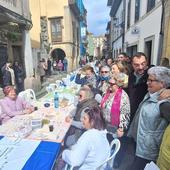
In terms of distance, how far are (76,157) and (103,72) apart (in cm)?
285

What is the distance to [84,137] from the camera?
196 cm

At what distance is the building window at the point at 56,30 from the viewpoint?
22719 millimetres

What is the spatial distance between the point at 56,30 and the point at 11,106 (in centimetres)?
2044

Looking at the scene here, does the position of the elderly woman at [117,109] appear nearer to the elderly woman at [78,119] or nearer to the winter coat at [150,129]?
the elderly woman at [78,119]

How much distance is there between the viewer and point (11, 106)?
11.9 ft

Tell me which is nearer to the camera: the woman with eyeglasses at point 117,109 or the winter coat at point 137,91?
the woman with eyeglasses at point 117,109

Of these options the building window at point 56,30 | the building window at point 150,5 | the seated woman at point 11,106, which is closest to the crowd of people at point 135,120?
the seated woman at point 11,106

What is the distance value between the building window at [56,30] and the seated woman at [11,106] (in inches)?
794

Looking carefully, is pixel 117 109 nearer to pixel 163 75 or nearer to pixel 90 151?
pixel 163 75

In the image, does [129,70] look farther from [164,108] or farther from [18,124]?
[18,124]

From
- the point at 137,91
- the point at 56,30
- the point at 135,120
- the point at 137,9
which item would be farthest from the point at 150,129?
the point at 56,30

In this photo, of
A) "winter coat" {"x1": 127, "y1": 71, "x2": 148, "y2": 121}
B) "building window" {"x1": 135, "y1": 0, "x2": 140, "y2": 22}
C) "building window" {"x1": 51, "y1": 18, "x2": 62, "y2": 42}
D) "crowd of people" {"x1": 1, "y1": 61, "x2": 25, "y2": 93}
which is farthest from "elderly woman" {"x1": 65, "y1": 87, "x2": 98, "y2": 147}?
"building window" {"x1": 51, "y1": 18, "x2": 62, "y2": 42}

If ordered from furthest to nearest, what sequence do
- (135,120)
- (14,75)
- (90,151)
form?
(14,75), (135,120), (90,151)

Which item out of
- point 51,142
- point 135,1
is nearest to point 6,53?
point 135,1
